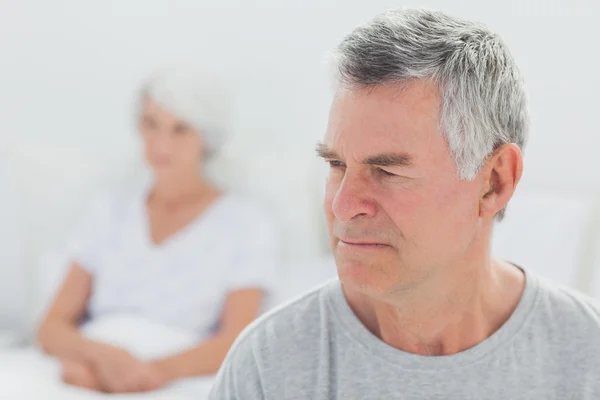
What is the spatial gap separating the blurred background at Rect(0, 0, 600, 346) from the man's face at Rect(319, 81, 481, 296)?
993mm

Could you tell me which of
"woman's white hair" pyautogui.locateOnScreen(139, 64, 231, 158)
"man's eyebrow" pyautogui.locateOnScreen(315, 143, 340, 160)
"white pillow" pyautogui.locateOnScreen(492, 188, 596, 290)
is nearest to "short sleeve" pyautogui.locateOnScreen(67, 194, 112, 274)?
"woman's white hair" pyautogui.locateOnScreen(139, 64, 231, 158)

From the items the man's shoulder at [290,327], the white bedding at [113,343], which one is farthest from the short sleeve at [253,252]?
the man's shoulder at [290,327]

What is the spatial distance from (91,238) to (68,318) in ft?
0.76

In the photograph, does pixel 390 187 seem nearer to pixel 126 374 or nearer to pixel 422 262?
pixel 422 262

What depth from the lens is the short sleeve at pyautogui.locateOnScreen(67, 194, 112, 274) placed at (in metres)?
2.30

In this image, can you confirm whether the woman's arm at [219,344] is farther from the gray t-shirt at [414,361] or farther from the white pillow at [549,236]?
the gray t-shirt at [414,361]

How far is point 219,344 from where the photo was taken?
2.02 meters

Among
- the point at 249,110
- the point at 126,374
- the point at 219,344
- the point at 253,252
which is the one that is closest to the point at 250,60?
the point at 249,110

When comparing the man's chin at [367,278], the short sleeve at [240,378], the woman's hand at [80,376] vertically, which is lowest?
the woman's hand at [80,376]

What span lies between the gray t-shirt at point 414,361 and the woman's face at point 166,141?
49.2 inches

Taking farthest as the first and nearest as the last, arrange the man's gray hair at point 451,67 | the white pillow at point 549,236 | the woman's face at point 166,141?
the woman's face at point 166,141 → the white pillow at point 549,236 → the man's gray hair at point 451,67

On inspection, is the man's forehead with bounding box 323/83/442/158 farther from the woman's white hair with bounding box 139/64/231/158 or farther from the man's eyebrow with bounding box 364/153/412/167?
the woman's white hair with bounding box 139/64/231/158

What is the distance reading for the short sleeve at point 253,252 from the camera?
2139 mm

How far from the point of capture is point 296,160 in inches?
90.9
